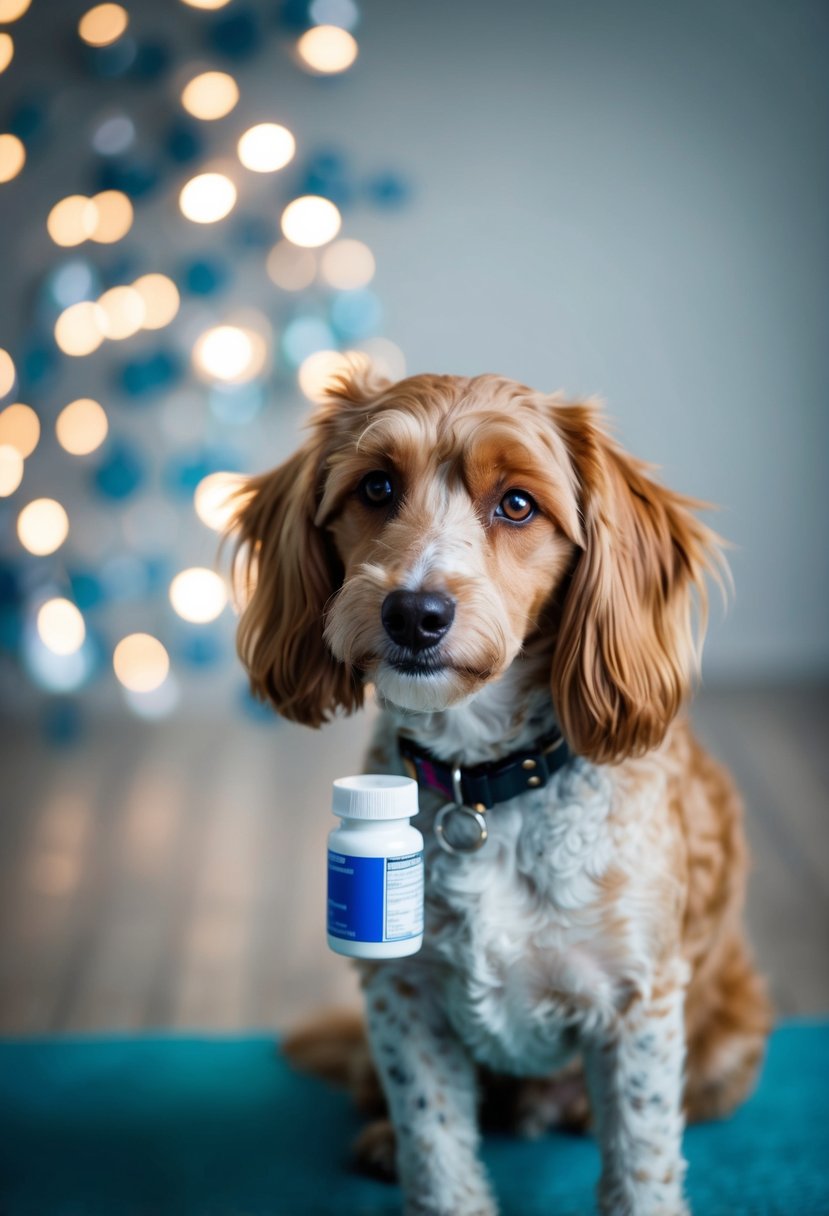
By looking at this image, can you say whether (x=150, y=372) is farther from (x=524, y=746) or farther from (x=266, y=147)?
(x=524, y=746)

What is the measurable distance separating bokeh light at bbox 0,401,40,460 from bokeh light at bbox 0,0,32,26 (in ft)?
4.69

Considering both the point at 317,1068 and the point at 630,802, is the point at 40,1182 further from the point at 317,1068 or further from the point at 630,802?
the point at 630,802

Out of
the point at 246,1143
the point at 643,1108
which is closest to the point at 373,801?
the point at 643,1108

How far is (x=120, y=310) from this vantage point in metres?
4.50

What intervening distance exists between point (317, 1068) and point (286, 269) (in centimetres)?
338

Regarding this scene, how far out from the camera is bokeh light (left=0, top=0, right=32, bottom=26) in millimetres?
4297

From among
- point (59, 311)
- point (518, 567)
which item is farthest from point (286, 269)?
point (518, 567)

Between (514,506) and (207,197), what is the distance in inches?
134

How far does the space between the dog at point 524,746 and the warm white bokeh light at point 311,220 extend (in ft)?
10.0

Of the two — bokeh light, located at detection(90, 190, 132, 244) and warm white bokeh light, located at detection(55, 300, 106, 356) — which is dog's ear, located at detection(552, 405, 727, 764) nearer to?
warm white bokeh light, located at detection(55, 300, 106, 356)

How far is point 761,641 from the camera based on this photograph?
16.4ft

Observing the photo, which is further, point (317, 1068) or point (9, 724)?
point (9, 724)

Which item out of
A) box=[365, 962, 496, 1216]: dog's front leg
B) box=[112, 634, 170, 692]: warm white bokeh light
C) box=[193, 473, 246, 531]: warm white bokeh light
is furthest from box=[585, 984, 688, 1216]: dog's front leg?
box=[112, 634, 170, 692]: warm white bokeh light

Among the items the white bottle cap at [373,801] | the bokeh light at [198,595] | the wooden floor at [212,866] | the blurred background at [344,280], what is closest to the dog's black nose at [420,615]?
the white bottle cap at [373,801]
